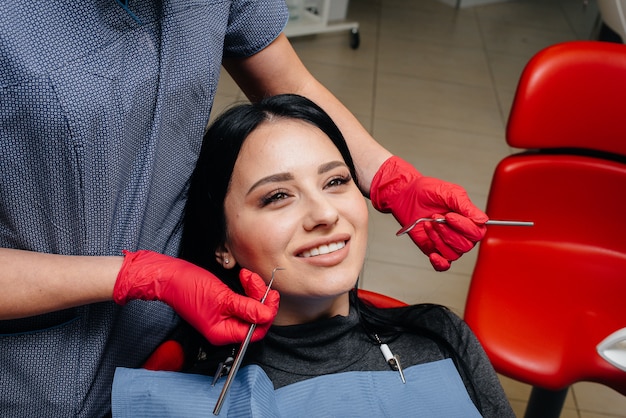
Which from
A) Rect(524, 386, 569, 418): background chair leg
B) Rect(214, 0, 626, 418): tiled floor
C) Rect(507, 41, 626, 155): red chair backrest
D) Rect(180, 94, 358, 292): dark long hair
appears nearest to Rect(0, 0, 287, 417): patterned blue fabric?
Rect(180, 94, 358, 292): dark long hair

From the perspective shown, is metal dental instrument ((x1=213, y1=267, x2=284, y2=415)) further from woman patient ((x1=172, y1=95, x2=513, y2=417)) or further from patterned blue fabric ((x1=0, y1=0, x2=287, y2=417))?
patterned blue fabric ((x1=0, y1=0, x2=287, y2=417))

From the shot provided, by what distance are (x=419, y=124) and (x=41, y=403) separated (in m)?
2.75

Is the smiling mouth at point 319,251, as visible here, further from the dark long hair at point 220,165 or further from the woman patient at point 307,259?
the dark long hair at point 220,165

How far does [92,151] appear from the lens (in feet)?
3.15

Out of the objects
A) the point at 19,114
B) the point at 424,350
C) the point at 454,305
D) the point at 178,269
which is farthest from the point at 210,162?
the point at 454,305

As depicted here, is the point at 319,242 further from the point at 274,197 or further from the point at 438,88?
the point at 438,88

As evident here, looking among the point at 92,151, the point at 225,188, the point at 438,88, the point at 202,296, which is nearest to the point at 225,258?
the point at 225,188

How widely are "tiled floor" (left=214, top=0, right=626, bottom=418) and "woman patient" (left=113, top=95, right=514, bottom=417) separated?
98cm

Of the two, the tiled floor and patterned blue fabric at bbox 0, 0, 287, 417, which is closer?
patterned blue fabric at bbox 0, 0, 287, 417

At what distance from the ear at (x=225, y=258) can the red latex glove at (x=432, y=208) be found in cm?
37

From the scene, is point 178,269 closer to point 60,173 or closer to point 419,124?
point 60,173

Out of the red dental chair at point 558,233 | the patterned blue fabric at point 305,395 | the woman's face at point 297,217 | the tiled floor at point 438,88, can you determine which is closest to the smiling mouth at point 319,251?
the woman's face at point 297,217

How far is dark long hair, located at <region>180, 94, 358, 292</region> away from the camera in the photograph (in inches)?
48.6

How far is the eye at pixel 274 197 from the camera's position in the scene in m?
1.17
